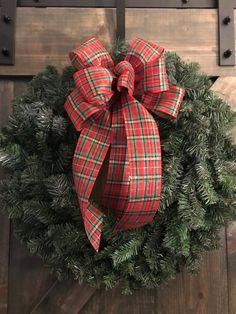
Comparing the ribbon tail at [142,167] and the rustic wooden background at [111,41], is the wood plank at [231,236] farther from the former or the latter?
the ribbon tail at [142,167]

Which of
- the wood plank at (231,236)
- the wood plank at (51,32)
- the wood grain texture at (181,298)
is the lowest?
the wood grain texture at (181,298)

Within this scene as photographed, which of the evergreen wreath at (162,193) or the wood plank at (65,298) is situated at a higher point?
the evergreen wreath at (162,193)

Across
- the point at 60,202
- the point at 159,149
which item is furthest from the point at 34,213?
the point at 159,149

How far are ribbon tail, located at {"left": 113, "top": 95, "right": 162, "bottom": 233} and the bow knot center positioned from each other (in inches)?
2.0

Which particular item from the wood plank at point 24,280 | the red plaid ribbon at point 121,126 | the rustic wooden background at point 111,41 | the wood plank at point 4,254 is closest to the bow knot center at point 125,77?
the red plaid ribbon at point 121,126

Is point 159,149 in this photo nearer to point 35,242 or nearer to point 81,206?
point 81,206

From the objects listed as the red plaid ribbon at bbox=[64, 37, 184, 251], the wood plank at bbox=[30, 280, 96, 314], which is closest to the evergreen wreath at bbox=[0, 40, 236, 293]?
the red plaid ribbon at bbox=[64, 37, 184, 251]

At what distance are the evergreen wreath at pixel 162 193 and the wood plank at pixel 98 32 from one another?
248 millimetres

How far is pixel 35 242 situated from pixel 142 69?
457 mm

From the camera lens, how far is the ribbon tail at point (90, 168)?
2.49 feet

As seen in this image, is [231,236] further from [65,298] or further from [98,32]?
[98,32]

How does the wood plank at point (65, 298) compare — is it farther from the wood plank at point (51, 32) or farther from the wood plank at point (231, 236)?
the wood plank at point (51, 32)

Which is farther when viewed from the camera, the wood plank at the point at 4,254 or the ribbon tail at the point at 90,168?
the wood plank at the point at 4,254

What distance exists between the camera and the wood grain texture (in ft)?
3.59
